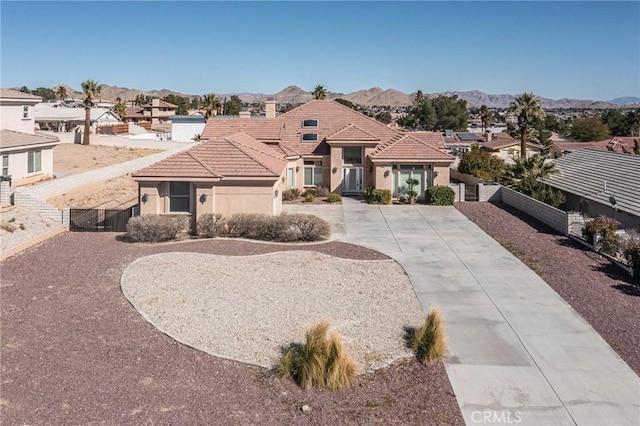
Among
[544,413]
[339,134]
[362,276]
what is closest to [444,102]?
[339,134]

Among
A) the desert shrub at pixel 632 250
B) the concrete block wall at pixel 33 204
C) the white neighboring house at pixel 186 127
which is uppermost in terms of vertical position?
the white neighboring house at pixel 186 127

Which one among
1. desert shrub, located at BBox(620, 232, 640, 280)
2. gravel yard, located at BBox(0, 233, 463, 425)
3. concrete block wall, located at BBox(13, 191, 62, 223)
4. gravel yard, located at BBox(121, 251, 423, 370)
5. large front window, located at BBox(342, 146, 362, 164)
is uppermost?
large front window, located at BBox(342, 146, 362, 164)

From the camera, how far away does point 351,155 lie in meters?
35.3

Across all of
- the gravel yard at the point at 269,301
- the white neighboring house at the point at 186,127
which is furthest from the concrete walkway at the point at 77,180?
the white neighboring house at the point at 186,127

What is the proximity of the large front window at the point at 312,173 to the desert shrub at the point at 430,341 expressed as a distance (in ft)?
82.4

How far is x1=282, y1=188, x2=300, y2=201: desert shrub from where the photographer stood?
33028 mm

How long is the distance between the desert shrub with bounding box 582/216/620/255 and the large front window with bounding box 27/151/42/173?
32.0 m

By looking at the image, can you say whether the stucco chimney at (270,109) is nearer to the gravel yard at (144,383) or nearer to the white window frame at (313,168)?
the white window frame at (313,168)

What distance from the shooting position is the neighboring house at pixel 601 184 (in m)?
23.4

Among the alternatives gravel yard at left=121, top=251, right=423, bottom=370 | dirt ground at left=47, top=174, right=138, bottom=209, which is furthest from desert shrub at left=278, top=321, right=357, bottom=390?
dirt ground at left=47, top=174, right=138, bottom=209

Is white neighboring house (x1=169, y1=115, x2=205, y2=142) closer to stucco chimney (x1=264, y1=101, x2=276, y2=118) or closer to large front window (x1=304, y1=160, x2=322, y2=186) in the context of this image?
stucco chimney (x1=264, y1=101, x2=276, y2=118)

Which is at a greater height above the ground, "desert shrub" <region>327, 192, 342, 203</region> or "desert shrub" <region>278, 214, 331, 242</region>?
"desert shrub" <region>327, 192, 342, 203</region>

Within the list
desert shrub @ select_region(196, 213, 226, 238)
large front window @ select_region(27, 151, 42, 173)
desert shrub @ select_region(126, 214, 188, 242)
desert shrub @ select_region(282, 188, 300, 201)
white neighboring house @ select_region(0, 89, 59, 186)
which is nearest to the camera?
desert shrub @ select_region(126, 214, 188, 242)

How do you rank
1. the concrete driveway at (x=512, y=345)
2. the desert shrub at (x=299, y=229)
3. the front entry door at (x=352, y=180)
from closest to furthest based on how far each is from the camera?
the concrete driveway at (x=512, y=345), the desert shrub at (x=299, y=229), the front entry door at (x=352, y=180)
